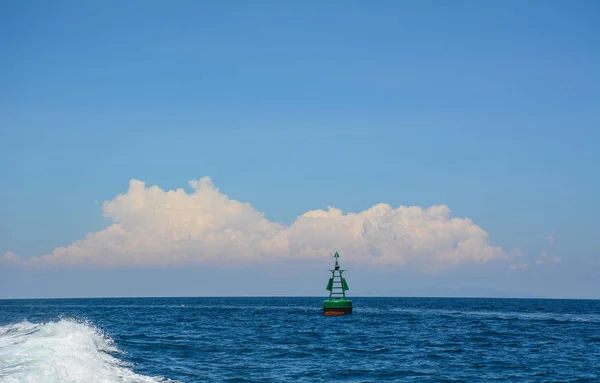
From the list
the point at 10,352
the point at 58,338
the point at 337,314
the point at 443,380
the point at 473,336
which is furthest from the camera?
the point at 337,314

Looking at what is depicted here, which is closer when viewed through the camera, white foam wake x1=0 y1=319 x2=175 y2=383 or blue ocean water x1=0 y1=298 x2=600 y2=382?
white foam wake x1=0 y1=319 x2=175 y2=383

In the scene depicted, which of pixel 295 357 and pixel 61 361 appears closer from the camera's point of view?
pixel 61 361

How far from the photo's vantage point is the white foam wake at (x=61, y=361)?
27.9 meters

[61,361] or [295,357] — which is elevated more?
[61,361]

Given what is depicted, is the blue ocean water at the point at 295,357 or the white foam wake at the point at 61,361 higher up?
the white foam wake at the point at 61,361

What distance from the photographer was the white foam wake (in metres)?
27.9

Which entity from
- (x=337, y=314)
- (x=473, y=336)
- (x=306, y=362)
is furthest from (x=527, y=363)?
(x=337, y=314)

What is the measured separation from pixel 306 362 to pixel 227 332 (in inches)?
926

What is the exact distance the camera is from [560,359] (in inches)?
1615

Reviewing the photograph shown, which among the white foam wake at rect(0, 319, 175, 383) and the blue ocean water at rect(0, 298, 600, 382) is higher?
the white foam wake at rect(0, 319, 175, 383)

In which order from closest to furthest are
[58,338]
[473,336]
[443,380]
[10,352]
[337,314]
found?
1. [443,380]
2. [10,352]
3. [58,338]
4. [473,336]
5. [337,314]

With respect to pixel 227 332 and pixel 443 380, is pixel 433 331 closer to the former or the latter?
pixel 227 332

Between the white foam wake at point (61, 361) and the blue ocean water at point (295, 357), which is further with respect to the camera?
the blue ocean water at point (295, 357)

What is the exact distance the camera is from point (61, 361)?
1219 inches
